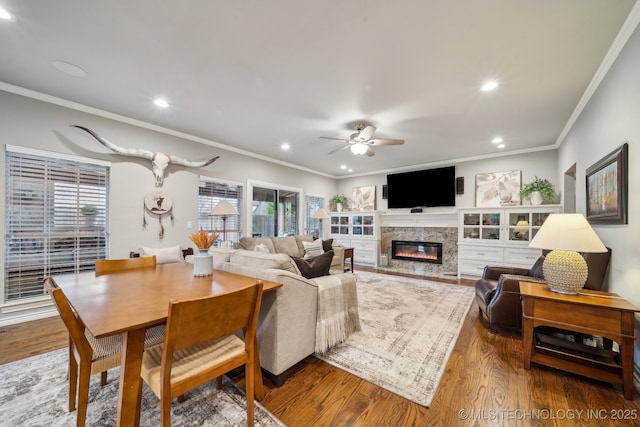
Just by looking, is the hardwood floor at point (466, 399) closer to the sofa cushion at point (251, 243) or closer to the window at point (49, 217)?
the window at point (49, 217)

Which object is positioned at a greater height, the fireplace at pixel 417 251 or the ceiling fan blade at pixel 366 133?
the ceiling fan blade at pixel 366 133

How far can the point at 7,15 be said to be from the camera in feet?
5.99

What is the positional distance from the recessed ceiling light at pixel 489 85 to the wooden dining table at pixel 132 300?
9.76 feet

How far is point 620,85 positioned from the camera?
208 centimetres

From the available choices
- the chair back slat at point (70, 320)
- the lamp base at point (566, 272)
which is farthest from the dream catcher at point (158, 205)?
the lamp base at point (566, 272)

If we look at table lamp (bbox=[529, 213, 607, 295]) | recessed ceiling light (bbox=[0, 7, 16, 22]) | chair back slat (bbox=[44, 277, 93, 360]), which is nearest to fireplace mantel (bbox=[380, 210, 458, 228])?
table lamp (bbox=[529, 213, 607, 295])

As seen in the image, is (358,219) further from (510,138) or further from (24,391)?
(24,391)

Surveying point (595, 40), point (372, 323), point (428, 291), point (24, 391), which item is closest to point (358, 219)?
point (428, 291)

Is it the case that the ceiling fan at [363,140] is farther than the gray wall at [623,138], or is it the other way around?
the ceiling fan at [363,140]

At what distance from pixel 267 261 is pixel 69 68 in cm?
283

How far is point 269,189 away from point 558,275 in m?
5.17

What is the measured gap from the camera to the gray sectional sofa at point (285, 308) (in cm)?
174

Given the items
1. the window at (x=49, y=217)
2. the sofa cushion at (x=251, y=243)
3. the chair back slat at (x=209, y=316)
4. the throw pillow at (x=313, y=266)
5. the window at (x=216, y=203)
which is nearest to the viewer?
the chair back slat at (x=209, y=316)

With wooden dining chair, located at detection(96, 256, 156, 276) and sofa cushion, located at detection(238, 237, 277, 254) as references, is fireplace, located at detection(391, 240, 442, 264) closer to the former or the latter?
sofa cushion, located at detection(238, 237, 277, 254)
